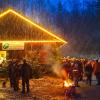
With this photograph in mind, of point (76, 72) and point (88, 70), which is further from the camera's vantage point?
point (88, 70)

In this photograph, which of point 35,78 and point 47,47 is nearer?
point 35,78

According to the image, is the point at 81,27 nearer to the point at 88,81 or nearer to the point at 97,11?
the point at 97,11

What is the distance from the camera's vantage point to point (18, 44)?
4022 centimetres

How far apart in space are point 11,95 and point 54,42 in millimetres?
17335

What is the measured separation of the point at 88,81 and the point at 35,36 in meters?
10.3

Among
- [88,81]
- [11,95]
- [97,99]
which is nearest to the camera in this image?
[97,99]

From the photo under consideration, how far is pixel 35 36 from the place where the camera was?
4091 centimetres

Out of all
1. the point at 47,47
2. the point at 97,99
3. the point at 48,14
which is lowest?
the point at 97,99

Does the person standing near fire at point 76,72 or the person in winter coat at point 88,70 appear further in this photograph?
the person in winter coat at point 88,70

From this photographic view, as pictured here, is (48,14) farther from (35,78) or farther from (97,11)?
(35,78)

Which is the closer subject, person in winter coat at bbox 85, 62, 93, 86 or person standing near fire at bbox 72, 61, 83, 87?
person standing near fire at bbox 72, 61, 83, 87

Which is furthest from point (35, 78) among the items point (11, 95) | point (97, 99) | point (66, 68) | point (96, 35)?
point (96, 35)

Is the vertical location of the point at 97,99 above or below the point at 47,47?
below

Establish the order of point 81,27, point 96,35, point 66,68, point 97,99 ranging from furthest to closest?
point 96,35
point 81,27
point 66,68
point 97,99
